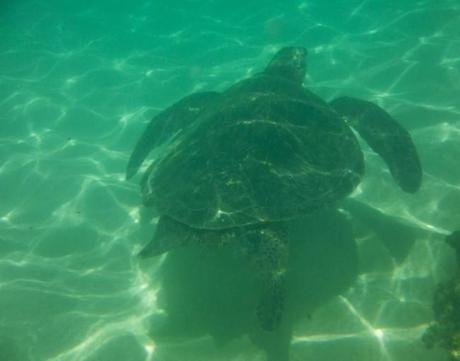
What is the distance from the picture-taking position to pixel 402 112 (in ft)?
34.8

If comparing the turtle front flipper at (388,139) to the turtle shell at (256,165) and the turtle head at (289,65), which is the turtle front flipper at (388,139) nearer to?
the turtle shell at (256,165)

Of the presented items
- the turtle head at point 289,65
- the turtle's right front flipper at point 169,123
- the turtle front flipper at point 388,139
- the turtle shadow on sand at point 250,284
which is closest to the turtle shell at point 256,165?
the turtle shadow on sand at point 250,284

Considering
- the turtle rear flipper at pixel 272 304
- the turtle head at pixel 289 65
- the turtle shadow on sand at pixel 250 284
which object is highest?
the turtle head at pixel 289 65

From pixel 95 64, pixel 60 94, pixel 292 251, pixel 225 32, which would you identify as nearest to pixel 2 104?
pixel 60 94

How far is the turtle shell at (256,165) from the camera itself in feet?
20.0

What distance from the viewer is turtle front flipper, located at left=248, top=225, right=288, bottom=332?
18.4ft

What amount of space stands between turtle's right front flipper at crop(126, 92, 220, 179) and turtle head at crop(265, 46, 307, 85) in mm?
1588

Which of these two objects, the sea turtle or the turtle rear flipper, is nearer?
the turtle rear flipper

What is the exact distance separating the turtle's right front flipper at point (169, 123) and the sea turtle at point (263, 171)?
171cm

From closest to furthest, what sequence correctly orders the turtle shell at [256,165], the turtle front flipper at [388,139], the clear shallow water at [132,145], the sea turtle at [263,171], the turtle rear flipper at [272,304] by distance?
the turtle rear flipper at [272,304]
the sea turtle at [263,171]
the turtle shell at [256,165]
the clear shallow water at [132,145]
the turtle front flipper at [388,139]

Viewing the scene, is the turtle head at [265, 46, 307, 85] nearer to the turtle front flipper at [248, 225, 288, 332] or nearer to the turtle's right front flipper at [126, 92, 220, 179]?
the turtle's right front flipper at [126, 92, 220, 179]

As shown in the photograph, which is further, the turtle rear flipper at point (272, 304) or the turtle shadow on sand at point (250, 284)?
the turtle shadow on sand at point (250, 284)

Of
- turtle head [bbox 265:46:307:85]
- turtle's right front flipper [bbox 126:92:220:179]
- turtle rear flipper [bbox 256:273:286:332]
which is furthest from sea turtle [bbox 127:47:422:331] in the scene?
turtle head [bbox 265:46:307:85]

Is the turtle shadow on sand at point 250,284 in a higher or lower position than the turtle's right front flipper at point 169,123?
lower
